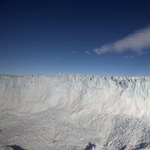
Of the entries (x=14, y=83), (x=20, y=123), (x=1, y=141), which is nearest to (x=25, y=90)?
(x=14, y=83)

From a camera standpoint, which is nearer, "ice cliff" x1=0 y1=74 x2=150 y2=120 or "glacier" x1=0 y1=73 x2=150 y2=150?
"glacier" x1=0 y1=73 x2=150 y2=150

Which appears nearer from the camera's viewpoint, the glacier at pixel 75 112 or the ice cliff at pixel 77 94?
the glacier at pixel 75 112

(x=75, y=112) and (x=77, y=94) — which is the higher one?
(x=77, y=94)

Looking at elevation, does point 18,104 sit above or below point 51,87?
below

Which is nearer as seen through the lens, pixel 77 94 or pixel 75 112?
pixel 75 112

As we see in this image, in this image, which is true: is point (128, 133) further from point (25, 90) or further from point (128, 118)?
→ point (25, 90)
